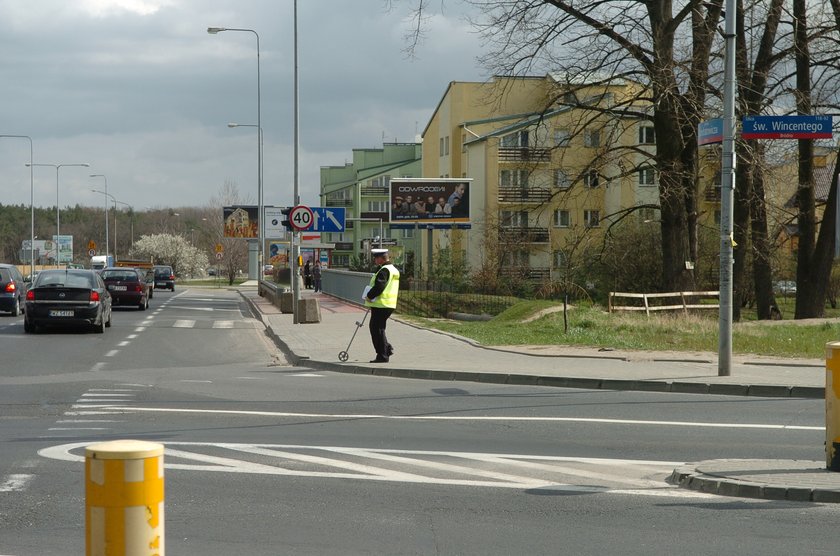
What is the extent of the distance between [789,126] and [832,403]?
24.9ft

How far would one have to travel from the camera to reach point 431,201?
6012 cm

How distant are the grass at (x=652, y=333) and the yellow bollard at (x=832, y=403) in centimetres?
1081

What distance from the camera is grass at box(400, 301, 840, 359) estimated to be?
20.5m

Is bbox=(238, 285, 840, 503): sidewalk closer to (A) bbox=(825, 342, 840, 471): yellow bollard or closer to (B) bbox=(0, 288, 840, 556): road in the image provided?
(B) bbox=(0, 288, 840, 556): road

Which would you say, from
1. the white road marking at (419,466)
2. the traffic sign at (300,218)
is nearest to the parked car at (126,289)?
the traffic sign at (300,218)

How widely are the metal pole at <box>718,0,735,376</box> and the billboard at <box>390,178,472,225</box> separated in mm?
43525

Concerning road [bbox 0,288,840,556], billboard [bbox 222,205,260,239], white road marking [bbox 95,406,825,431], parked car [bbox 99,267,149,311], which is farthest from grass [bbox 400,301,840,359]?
billboard [bbox 222,205,260,239]

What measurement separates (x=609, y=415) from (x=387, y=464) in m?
4.07

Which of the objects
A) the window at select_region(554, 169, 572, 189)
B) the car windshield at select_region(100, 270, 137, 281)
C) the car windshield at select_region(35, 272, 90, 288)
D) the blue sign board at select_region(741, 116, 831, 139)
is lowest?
the car windshield at select_region(100, 270, 137, 281)

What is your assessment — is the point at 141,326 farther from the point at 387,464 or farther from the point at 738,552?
the point at 738,552

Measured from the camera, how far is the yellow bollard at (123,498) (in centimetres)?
405

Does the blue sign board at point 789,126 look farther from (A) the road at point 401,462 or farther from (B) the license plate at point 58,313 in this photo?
(B) the license plate at point 58,313

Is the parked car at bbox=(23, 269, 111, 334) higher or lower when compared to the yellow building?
lower

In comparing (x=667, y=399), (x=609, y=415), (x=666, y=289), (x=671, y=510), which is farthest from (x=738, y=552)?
(x=666, y=289)
